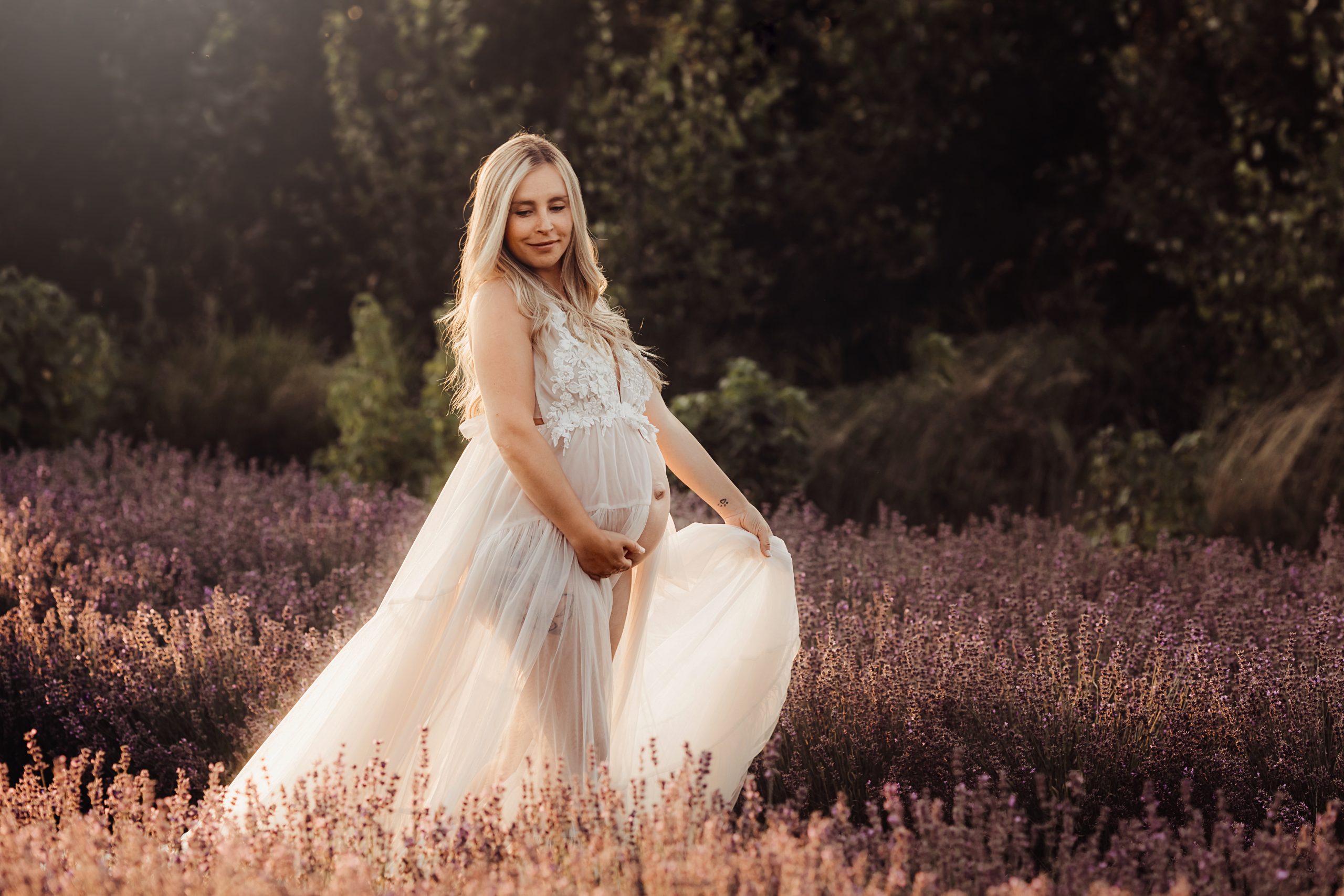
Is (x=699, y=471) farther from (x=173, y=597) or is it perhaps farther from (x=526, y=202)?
(x=173, y=597)

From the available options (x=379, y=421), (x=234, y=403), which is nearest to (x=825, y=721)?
(x=379, y=421)

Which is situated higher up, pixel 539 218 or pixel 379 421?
pixel 379 421

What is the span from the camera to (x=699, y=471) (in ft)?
9.53

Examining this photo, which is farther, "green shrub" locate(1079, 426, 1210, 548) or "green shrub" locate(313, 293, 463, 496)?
"green shrub" locate(313, 293, 463, 496)

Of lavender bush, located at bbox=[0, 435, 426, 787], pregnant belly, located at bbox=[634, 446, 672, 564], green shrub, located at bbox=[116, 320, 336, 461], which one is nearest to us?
pregnant belly, located at bbox=[634, 446, 672, 564]

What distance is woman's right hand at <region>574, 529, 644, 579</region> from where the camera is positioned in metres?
2.51

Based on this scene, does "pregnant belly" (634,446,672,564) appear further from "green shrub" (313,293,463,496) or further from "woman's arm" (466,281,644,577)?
"green shrub" (313,293,463,496)

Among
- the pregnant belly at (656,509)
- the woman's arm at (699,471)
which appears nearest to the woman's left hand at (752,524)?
the woman's arm at (699,471)

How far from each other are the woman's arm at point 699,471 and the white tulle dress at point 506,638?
4.2 inches

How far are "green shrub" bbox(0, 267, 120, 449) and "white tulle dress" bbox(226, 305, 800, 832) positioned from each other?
509cm

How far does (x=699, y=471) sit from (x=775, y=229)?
716 centimetres

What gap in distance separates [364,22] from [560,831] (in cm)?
907

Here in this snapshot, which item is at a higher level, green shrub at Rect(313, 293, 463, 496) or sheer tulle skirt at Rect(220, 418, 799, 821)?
green shrub at Rect(313, 293, 463, 496)

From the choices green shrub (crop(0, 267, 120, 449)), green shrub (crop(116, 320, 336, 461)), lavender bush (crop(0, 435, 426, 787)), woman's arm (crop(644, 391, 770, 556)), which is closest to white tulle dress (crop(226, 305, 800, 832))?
woman's arm (crop(644, 391, 770, 556))
